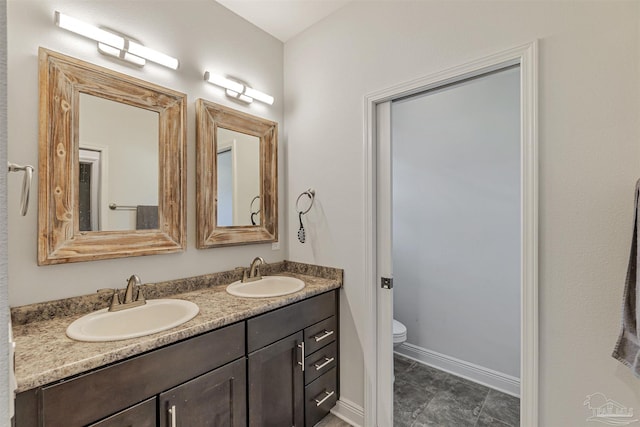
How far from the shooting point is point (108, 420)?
0.94 m

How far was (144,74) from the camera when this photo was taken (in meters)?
1.52

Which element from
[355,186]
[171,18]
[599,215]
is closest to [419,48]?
[355,186]

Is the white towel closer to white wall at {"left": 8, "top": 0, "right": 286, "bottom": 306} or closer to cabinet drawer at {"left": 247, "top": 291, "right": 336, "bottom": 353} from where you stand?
cabinet drawer at {"left": 247, "top": 291, "right": 336, "bottom": 353}

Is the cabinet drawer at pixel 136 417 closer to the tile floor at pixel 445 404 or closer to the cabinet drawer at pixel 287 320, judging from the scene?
the cabinet drawer at pixel 287 320

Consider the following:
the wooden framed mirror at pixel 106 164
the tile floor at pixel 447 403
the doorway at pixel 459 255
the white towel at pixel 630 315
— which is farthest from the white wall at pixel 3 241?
the tile floor at pixel 447 403

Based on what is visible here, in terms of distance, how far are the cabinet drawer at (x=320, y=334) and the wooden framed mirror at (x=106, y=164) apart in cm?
88

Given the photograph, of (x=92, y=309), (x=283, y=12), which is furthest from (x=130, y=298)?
(x=283, y=12)

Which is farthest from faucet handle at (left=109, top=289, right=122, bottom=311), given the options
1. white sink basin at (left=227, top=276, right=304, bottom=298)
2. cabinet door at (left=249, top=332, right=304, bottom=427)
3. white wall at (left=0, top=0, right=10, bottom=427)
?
white wall at (left=0, top=0, right=10, bottom=427)

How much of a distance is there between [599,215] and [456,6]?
1.16 meters

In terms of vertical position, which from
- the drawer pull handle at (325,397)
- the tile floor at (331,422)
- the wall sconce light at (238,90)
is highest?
the wall sconce light at (238,90)

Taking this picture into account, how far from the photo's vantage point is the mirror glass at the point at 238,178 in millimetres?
1848

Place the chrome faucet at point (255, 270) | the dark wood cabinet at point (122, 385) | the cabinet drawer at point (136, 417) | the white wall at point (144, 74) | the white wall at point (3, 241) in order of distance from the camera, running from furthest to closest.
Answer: the chrome faucet at point (255, 270) < the white wall at point (144, 74) < the cabinet drawer at point (136, 417) < the dark wood cabinet at point (122, 385) < the white wall at point (3, 241)

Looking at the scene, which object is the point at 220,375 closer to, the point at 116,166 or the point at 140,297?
the point at 140,297

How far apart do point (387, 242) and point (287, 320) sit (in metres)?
0.73
